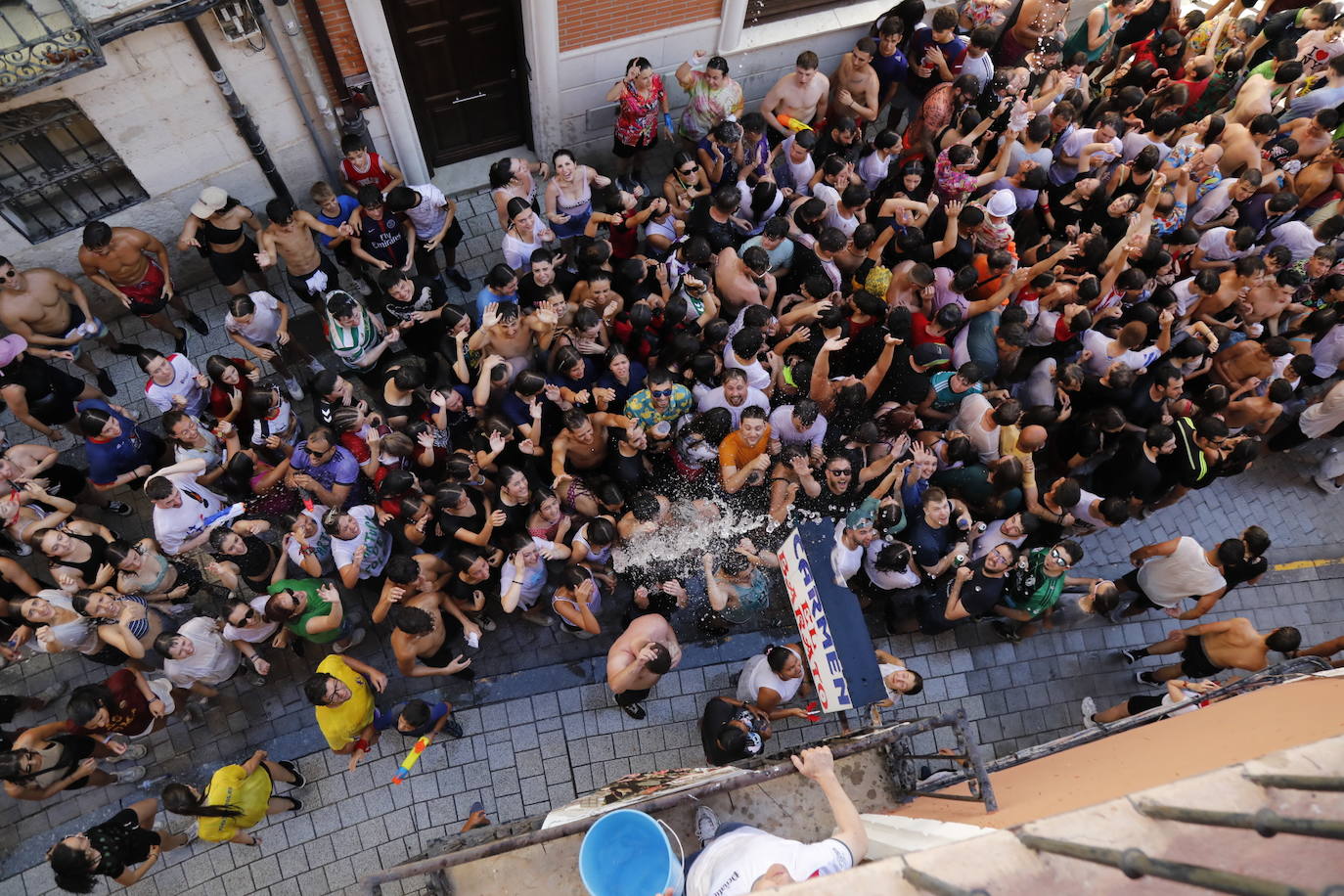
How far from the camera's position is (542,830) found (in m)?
4.08

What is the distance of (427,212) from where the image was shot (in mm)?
8008

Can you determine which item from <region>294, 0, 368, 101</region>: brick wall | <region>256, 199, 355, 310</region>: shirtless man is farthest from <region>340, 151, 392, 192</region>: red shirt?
<region>294, 0, 368, 101</region>: brick wall

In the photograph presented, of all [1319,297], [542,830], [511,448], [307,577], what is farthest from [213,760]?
[1319,297]

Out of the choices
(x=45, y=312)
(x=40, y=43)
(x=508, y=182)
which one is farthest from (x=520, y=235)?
(x=45, y=312)

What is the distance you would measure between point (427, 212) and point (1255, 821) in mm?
7766

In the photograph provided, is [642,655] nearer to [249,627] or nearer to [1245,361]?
[249,627]

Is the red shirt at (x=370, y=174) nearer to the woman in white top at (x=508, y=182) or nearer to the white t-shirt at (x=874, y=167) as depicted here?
the woman in white top at (x=508, y=182)

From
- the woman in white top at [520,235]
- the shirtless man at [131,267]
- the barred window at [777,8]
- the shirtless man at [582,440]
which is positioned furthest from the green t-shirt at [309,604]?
the barred window at [777,8]

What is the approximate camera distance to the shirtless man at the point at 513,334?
6.73m

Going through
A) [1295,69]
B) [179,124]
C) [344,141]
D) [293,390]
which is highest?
[179,124]

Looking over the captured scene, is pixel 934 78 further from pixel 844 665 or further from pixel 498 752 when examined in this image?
pixel 498 752

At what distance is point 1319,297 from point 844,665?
6.70m

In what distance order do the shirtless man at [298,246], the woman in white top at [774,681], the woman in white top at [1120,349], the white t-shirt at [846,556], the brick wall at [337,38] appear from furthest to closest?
the shirtless man at [298,246] < the brick wall at [337,38] < the woman in white top at [1120,349] < the white t-shirt at [846,556] < the woman in white top at [774,681]

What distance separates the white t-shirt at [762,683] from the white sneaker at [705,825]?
1.67 m
